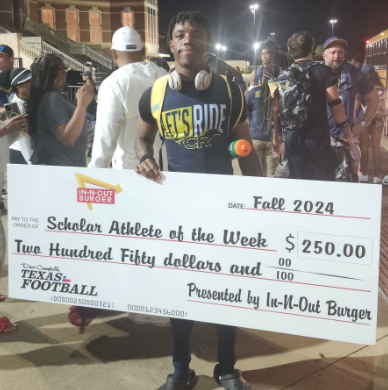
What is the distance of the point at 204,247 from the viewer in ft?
7.82

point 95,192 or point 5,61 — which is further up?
point 5,61

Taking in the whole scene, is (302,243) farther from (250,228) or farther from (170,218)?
(170,218)

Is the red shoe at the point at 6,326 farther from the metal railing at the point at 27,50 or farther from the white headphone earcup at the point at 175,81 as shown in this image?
the metal railing at the point at 27,50

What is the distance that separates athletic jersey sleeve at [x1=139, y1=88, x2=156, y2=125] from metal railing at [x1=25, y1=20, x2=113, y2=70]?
3481 cm

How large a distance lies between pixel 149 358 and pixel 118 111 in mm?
1670

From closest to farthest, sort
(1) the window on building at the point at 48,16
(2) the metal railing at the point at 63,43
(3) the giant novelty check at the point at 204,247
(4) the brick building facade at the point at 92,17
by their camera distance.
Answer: (3) the giant novelty check at the point at 204,247, (2) the metal railing at the point at 63,43, (1) the window on building at the point at 48,16, (4) the brick building facade at the point at 92,17

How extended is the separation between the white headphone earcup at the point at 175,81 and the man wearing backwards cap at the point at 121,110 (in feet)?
2.43

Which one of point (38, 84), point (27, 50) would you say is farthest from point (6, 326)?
point (27, 50)

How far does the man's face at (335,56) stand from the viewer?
16.8 ft

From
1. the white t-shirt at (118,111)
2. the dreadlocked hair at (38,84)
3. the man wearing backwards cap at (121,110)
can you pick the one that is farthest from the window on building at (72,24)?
the white t-shirt at (118,111)

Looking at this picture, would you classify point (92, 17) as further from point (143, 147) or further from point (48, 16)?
point (143, 147)

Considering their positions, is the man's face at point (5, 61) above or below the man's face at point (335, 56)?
above

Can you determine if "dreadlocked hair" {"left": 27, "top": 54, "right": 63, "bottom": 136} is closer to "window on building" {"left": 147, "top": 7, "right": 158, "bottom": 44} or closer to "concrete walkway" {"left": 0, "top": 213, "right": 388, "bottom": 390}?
"concrete walkway" {"left": 0, "top": 213, "right": 388, "bottom": 390}

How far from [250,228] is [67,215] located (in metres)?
1.02
